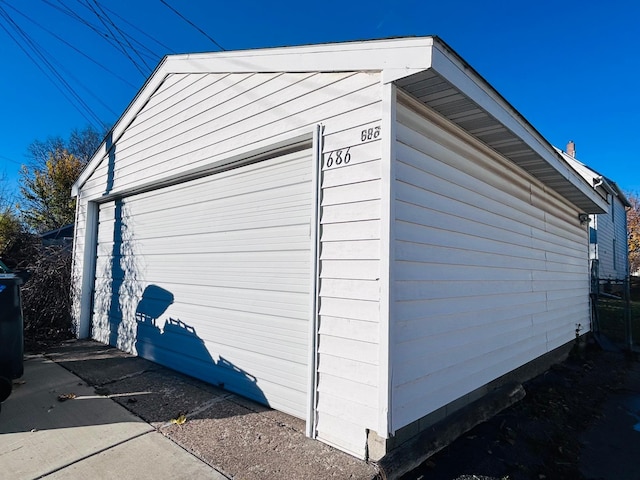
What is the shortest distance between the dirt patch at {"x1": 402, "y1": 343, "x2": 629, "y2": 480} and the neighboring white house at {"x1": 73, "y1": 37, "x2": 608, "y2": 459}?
322 mm

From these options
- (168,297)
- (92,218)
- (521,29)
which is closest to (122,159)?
(92,218)

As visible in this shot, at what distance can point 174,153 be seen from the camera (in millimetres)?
4742

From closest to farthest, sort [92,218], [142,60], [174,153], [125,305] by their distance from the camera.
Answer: [174,153], [125,305], [92,218], [142,60]

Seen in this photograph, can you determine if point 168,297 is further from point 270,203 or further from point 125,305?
point 270,203

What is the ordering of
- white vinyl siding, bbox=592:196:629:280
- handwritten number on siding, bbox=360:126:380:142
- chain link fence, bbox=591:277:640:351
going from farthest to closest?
white vinyl siding, bbox=592:196:629:280, chain link fence, bbox=591:277:640:351, handwritten number on siding, bbox=360:126:380:142

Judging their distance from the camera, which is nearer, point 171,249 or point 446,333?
point 446,333

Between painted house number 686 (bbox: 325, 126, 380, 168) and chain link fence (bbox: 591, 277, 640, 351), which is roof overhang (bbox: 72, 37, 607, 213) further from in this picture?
chain link fence (bbox: 591, 277, 640, 351)

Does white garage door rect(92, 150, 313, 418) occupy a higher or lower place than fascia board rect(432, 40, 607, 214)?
lower

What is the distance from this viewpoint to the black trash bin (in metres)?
3.36

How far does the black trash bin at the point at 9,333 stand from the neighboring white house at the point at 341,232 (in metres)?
1.54

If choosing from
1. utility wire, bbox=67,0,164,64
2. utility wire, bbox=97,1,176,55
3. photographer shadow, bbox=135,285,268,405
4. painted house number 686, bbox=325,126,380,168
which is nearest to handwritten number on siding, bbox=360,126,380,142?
painted house number 686, bbox=325,126,380,168

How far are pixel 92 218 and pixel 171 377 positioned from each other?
3.86 metres

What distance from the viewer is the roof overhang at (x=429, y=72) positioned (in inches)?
97.9

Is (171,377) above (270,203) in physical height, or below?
below
